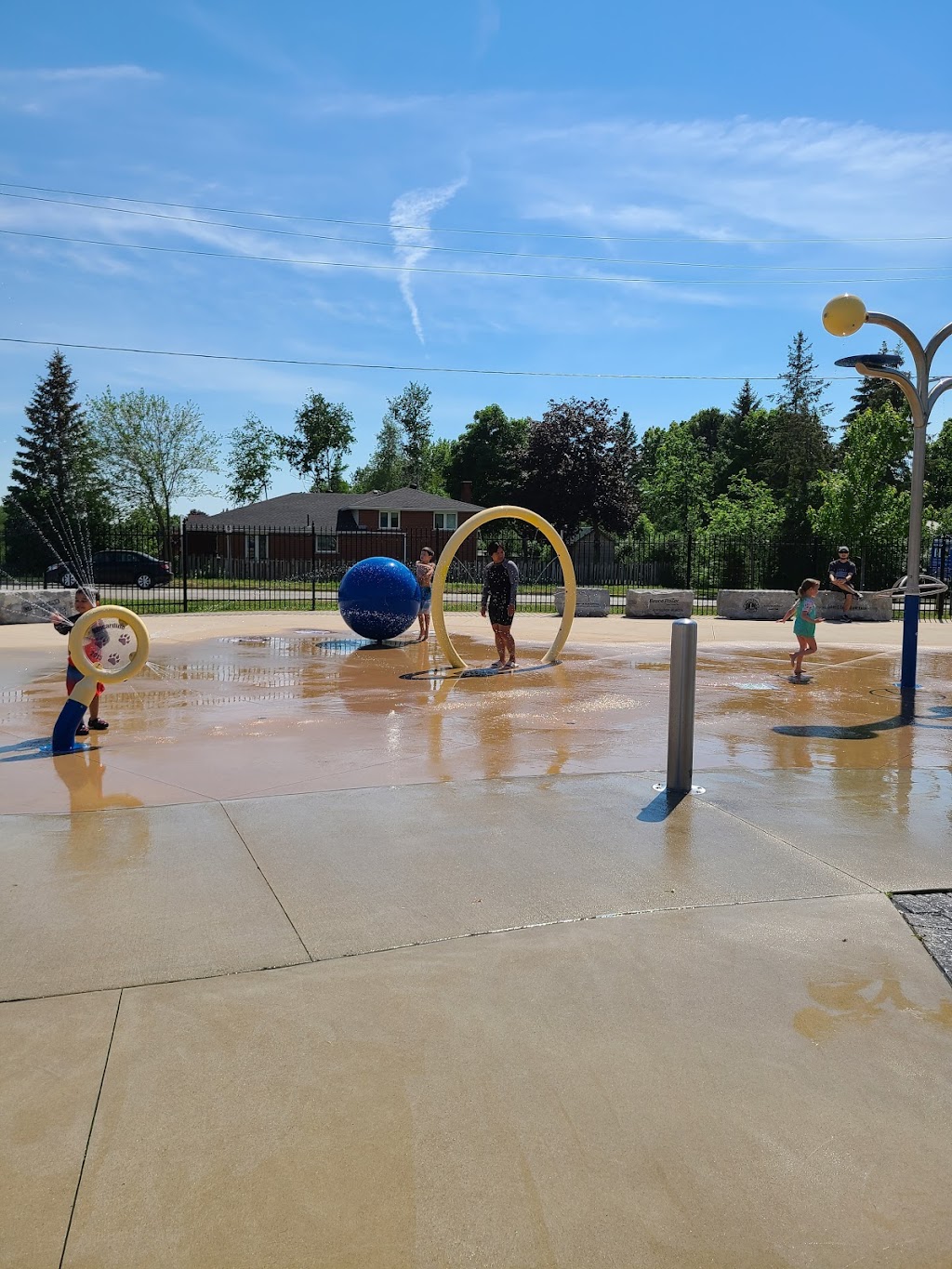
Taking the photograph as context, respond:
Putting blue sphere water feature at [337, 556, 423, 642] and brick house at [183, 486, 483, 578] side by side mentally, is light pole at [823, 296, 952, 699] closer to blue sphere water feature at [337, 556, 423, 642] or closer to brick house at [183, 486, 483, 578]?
blue sphere water feature at [337, 556, 423, 642]

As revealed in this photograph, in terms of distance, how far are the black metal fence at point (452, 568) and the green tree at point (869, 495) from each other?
64 centimetres

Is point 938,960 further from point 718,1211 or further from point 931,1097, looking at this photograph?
point 718,1211

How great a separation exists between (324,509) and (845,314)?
5215cm

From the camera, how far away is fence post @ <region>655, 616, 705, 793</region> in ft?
21.5

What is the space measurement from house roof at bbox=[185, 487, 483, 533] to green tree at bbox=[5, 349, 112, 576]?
6.33 metres

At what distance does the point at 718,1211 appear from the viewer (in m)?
2.61

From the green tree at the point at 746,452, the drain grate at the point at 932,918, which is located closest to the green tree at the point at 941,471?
the green tree at the point at 746,452

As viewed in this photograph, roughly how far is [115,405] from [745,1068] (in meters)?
57.4

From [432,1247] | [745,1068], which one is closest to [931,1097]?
[745,1068]

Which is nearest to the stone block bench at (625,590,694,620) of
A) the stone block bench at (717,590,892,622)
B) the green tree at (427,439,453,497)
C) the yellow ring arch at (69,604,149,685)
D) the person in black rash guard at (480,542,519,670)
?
the stone block bench at (717,590,892,622)

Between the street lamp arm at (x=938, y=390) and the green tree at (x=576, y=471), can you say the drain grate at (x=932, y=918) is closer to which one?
the street lamp arm at (x=938, y=390)

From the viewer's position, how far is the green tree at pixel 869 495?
111 feet

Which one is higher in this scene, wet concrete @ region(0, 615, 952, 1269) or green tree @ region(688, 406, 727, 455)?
green tree @ region(688, 406, 727, 455)

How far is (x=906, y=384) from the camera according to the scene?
11.0m
